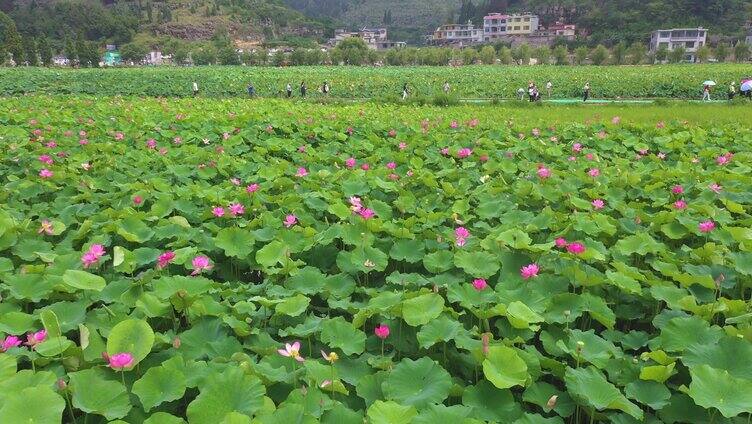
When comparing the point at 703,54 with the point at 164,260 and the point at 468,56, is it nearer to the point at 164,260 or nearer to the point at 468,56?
the point at 468,56

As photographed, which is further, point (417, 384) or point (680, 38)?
point (680, 38)

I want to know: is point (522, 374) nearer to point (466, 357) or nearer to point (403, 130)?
point (466, 357)

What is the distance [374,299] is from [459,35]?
124 m

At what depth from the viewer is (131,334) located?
178cm

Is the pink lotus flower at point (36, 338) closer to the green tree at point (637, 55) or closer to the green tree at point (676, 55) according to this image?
the green tree at point (637, 55)

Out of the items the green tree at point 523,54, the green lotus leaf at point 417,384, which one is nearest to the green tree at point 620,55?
the green tree at point 523,54

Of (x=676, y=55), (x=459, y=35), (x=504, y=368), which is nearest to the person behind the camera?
(x=504, y=368)

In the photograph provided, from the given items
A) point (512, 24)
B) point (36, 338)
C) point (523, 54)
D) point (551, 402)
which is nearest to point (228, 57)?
point (523, 54)

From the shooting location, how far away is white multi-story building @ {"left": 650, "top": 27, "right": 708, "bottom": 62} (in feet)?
249

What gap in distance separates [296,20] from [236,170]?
5541 inches

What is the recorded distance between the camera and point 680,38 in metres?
77.5

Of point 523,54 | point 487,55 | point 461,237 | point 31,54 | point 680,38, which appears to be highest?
point 31,54

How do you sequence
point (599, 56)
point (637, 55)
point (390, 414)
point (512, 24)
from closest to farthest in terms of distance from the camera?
point (390, 414)
point (637, 55)
point (599, 56)
point (512, 24)

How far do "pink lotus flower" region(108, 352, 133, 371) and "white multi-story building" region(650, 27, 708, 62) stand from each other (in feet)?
287
